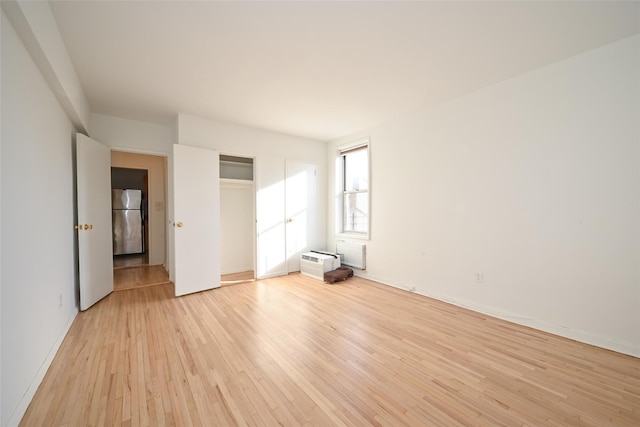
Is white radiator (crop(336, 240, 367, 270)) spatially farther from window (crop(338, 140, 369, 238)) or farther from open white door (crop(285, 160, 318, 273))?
open white door (crop(285, 160, 318, 273))

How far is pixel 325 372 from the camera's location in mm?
1847

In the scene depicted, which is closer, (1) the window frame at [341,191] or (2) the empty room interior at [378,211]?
(2) the empty room interior at [378,211]

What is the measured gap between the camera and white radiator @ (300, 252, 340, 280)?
4324 mm

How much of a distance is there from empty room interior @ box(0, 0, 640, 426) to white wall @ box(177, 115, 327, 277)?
73 millimetres

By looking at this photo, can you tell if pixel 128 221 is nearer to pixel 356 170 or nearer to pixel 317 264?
pixel 317 264

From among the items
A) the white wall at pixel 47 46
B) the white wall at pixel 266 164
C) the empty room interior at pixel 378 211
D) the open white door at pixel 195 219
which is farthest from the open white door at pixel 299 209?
the white wall at pixel 47 46

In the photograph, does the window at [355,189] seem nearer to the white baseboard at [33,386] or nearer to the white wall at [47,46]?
the white wall at [47,46]

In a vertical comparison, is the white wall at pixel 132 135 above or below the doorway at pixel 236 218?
above

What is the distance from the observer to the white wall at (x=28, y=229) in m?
1.38

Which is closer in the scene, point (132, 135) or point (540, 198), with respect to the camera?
point (540, 198)

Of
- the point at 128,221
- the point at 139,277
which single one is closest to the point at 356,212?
the point at 139,277

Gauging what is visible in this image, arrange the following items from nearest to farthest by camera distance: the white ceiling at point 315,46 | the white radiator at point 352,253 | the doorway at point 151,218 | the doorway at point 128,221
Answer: the white ceiling at point 315,46, the white radiator at point 352,253, the doorway at point 151,218, the doorway at point 128,221

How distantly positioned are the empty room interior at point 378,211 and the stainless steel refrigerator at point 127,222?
2.93m

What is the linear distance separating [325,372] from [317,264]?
2.57 metres
